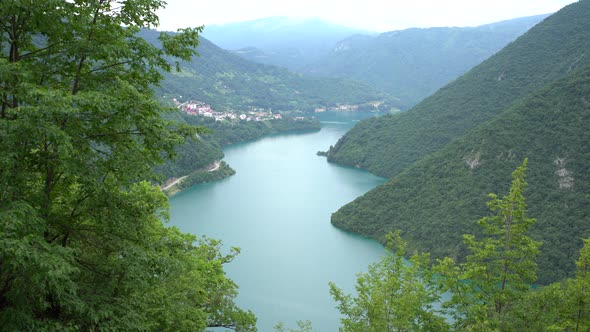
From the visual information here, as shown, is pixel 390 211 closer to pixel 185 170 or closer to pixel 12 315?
pixel 185 170

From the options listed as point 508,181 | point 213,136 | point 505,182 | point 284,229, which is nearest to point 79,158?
point 284,229

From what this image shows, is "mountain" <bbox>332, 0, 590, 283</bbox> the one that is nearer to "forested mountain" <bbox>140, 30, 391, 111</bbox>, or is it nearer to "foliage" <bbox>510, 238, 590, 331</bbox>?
"foliage" <bbox>510, 238, 590, 331</bbox>

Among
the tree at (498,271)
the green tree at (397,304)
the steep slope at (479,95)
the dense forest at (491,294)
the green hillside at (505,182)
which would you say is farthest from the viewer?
the steep slope at (479,95)

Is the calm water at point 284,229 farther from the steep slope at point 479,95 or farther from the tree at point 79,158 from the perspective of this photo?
the tree at point 79,158

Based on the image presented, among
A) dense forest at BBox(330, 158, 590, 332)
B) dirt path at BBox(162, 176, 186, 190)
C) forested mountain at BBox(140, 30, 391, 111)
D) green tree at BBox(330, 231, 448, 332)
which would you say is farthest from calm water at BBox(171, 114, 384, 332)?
forested mountain at BBox(140, 30, 391, 111)

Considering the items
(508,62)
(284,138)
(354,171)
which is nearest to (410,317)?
(354,171)

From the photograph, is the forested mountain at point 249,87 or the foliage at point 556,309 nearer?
the foliage at point 556,309

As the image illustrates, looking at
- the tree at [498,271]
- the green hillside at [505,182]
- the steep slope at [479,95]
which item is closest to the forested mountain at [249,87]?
the steep slope at [479,95]

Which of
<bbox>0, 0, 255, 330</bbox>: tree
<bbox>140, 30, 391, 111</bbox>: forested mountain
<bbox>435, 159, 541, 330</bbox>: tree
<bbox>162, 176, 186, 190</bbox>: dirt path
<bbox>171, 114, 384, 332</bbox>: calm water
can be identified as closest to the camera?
<bbox>0, 0, 255, 330</bbox>: tree
